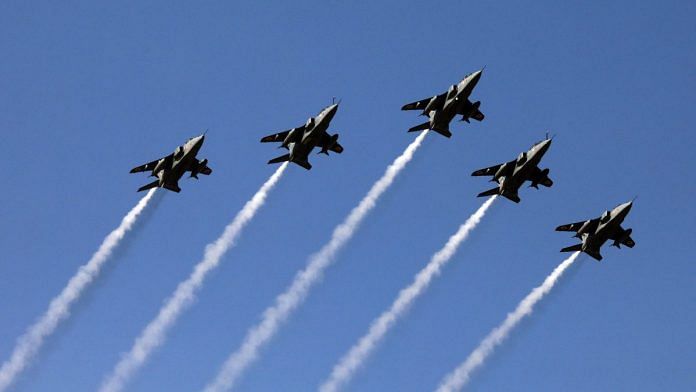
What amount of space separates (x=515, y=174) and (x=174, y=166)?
31.9m

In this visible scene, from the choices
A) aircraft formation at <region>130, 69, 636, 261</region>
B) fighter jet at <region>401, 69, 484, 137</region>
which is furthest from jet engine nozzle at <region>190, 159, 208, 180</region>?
fighter jet at <region>401, 69, 484, 137</region>

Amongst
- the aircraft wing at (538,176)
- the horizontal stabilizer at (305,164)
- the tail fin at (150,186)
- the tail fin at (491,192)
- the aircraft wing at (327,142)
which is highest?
the aircraft wing at (538,176)

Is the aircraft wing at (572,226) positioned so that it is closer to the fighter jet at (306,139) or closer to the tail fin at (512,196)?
the tail fin at (512,196)

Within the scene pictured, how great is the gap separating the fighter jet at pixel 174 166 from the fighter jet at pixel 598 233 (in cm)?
3593

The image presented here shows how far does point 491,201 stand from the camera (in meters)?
198

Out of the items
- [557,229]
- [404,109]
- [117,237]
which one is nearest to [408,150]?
[404,109]

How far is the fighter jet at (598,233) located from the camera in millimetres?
194125

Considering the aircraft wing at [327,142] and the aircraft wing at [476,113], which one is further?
the aircraft wing at [476,113]

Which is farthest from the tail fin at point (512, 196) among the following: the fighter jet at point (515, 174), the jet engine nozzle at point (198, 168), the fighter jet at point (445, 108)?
the jet engine nozzle at point (198, 168)

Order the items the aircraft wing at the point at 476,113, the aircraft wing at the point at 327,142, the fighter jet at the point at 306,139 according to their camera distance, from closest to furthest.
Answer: the fighter jet at the point at 306,139 → the aircraft wing at the point at 327,142 → the aircraft wing at the point at 476,113

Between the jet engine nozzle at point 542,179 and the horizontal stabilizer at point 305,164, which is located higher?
the jet engine nozzle at point 542,179

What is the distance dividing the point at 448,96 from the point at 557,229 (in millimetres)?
16400

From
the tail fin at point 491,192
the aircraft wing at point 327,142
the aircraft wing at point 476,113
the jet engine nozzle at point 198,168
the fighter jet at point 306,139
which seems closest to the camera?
the fighter jet at point 306,139

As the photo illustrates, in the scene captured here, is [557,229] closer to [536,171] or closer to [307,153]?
[536,171]
